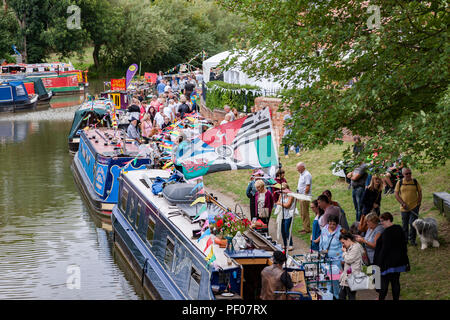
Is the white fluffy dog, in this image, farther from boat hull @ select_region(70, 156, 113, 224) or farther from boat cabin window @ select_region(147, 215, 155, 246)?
boat hull @ select_region(70, 156, 113, 224)

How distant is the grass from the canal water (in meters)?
3.99

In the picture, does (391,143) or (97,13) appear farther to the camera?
(97,13)

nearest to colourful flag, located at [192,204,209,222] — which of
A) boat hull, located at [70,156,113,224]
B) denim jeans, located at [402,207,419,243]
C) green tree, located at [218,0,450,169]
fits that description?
green tree, located at [218,0,450,169]

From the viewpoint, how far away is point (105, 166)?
17.6m

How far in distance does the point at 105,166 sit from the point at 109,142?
3.03m

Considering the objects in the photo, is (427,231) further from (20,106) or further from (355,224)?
(20,106)

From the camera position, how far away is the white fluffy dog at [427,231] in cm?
1188

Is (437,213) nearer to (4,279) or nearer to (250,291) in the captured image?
(250,291)

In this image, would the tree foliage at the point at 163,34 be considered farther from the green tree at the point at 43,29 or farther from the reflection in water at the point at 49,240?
the reflection in water at the point at 49,240

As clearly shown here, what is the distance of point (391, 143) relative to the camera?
367 inches

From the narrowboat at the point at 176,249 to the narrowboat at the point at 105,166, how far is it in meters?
1.79

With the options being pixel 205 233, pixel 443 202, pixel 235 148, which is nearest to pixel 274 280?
pixel 205 233

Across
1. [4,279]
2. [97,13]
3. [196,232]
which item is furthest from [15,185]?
[97,13]
